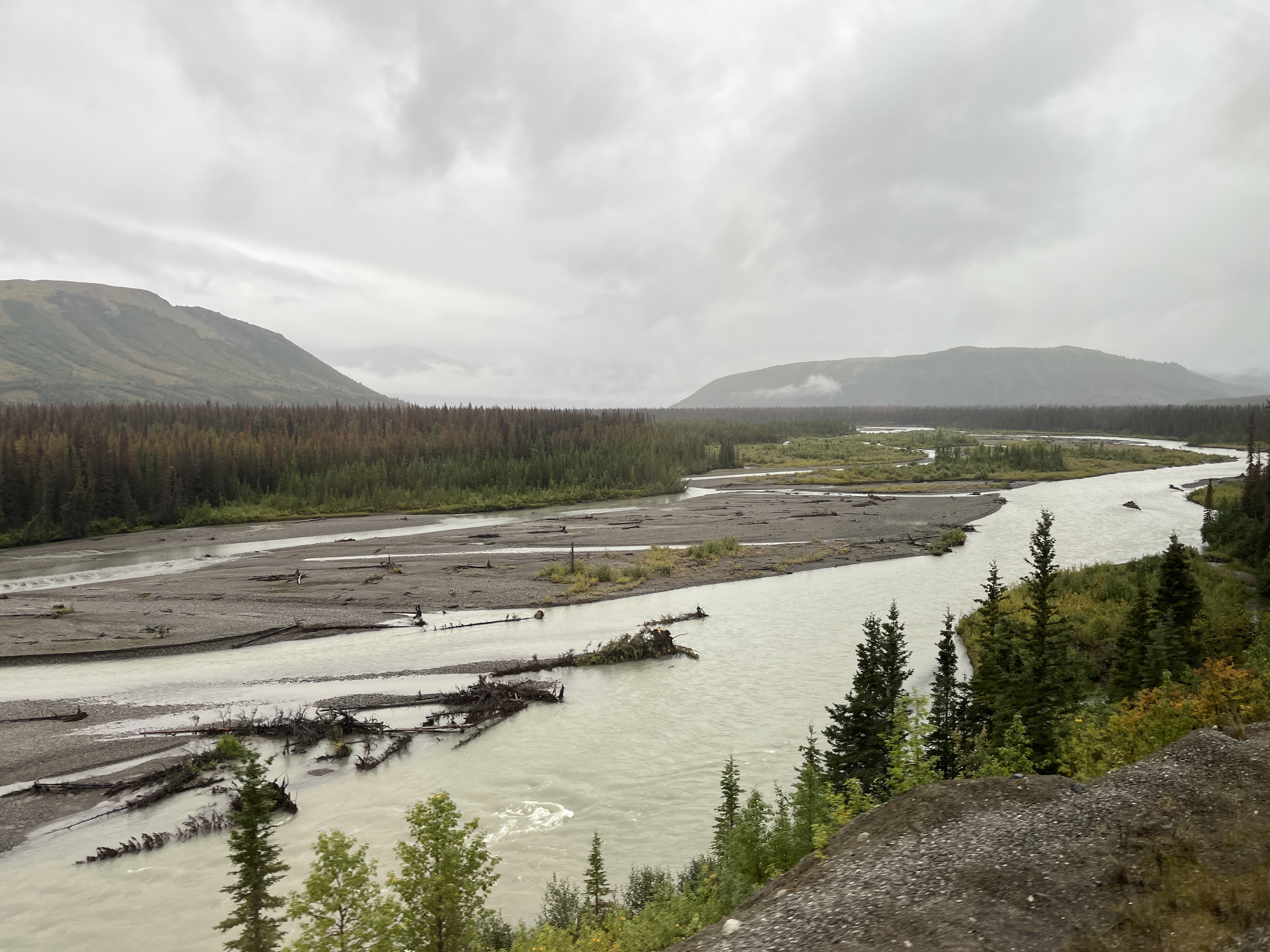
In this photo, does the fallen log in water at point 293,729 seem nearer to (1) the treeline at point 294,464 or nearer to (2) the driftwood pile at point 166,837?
(2) the driftwood pile at point 166,837

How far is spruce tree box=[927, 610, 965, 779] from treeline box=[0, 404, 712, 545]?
254 feet

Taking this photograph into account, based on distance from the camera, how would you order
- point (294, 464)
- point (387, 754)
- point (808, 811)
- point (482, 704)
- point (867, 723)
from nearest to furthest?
point (808, 811), point (867, 723), point (387, 754), point (482, 704), point (294, 464)

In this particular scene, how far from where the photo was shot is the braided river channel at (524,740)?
51.6ft

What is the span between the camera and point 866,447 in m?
168

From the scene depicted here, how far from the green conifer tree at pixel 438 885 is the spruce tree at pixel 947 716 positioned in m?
12.1

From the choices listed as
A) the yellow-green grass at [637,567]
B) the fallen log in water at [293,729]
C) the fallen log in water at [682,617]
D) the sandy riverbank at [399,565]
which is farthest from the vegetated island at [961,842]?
the yellow-green grass at [637,567]

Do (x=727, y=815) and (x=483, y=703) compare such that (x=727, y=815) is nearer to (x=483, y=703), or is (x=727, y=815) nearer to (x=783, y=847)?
(x=783, y=847)

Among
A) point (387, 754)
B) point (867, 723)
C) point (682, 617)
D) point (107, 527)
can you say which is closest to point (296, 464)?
point (107, 527)

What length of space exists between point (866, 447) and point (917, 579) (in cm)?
12940

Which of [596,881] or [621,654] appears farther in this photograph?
[621,654]

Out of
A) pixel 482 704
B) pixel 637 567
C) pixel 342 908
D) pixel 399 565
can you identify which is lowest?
pixel 482 704

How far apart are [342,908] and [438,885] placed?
1611 mm

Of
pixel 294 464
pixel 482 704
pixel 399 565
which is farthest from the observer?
pixel 294 464

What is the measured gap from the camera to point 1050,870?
822cm
